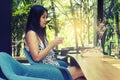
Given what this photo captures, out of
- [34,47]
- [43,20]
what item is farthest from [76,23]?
[34,47]

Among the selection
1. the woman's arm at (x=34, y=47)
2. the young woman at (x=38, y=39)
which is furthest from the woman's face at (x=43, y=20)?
the woman's arm at (x=34, y=47)

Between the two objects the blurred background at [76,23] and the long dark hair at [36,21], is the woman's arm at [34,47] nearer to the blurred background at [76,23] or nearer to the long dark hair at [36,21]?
the long dark hair at [36,21]

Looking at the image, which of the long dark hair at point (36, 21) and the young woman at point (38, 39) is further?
the long dark hair at point (36, 21)

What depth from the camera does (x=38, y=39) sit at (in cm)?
345

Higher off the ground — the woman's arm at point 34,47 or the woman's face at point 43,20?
the woman's face at point 43,20

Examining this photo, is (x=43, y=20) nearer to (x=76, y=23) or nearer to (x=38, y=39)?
(x=38, y=39)

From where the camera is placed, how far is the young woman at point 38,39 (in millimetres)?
3207

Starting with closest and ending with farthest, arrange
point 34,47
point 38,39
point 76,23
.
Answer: point 34,47
point 38,39
point 76,23

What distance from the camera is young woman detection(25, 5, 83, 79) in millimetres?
3207

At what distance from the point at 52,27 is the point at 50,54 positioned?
4813mm

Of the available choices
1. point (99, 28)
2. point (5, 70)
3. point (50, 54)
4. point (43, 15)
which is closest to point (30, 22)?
point (43, 15)

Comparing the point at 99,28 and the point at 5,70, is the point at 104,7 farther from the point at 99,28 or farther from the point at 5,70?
the point at 5,70

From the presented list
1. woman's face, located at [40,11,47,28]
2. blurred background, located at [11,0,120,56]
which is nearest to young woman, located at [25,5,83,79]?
woman's face, located at [40,11,47,28]

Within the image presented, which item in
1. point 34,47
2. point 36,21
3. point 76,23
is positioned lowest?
point 34,47
